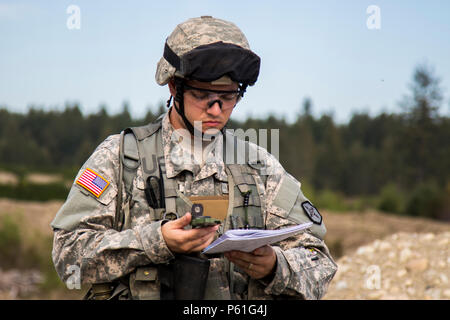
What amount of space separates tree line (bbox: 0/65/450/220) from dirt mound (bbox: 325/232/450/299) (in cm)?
1869

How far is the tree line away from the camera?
31.0 metres

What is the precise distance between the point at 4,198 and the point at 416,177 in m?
23.6

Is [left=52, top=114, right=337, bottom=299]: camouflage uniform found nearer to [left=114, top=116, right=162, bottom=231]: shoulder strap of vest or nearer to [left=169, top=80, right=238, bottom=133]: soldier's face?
[left=114, top=116, right=162, bottom=231]: shoulder strap of vest

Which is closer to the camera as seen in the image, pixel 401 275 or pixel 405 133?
pixel 401 275

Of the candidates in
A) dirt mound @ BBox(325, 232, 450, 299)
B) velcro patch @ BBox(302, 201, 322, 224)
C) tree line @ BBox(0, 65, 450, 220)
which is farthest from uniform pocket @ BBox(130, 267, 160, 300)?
tree line @ BBox(0, 65, 450, 220)

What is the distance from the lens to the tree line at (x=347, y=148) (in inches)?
1219

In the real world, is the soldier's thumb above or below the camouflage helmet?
below

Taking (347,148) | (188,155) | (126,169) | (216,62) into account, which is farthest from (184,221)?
(347,148)

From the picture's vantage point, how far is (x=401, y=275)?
21.8ft

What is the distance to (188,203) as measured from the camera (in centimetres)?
310

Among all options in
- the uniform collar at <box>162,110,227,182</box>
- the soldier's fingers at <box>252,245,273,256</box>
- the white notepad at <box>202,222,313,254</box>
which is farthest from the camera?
the uniform collar at <box>162,110,227,182</box>
